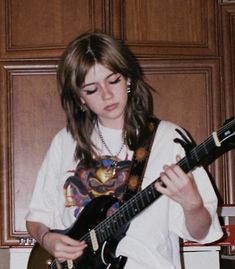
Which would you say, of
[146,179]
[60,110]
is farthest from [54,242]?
[60,110]

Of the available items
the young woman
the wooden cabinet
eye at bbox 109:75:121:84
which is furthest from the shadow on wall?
Answer: eye at bbox 109:75:121:84

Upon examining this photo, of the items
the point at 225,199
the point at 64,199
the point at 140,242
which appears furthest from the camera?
the point at 225,199

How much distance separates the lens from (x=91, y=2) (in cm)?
175

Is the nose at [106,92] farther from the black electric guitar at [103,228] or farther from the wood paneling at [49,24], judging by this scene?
the wood paneling at [49,24]

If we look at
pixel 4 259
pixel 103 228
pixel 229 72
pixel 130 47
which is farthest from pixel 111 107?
pixel 4 259

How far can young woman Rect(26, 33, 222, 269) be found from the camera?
1299 millimetres

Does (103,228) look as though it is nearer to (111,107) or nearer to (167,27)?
(111,107)

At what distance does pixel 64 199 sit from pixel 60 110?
424mm

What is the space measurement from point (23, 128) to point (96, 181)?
0.47 m

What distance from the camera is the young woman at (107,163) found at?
4.26 ft

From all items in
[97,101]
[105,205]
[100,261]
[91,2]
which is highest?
[91,2]

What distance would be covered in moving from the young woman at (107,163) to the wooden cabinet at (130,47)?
11.7 inches

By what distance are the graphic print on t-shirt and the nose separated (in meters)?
0.16

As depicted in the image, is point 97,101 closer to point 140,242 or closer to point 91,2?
point 140,242
